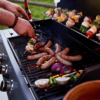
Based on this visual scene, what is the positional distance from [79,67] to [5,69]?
1187 mm

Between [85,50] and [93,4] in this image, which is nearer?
[85,50]

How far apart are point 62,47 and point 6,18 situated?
131 cm

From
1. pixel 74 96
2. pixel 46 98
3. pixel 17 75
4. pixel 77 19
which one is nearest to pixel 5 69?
pixel 17 75

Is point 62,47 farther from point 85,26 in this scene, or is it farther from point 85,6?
point 85,6

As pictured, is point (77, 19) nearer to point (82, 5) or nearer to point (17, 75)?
point (82, 5)

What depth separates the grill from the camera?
148cm

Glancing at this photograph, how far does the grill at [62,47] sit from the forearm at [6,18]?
567 millimetres

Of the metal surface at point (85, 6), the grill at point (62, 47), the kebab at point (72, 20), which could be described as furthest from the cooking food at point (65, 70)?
the metal surface at point (85, 6)

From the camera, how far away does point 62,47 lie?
2.55 meters

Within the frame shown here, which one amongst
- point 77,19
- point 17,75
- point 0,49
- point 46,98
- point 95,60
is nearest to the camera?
point 46,98

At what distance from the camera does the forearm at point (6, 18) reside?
5.91ft

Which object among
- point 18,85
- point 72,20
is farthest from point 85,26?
point 18,85

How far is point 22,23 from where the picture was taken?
197cm

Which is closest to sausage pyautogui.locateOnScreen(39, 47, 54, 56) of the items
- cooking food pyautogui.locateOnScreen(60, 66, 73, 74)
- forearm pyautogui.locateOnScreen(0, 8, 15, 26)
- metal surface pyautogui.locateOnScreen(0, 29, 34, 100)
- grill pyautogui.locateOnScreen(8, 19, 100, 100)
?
grill pyautogui.locateOnScreen(8, 19, 100, 100)
